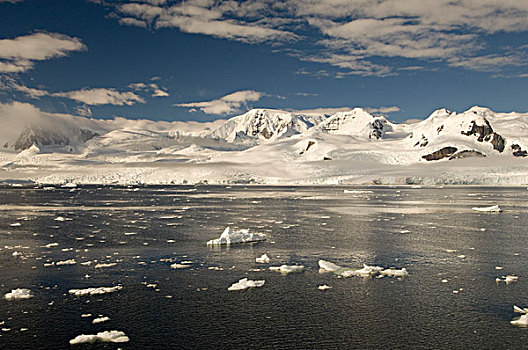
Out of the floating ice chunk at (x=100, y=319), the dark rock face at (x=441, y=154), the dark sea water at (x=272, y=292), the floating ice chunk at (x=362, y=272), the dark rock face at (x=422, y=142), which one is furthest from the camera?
the dark rock face at (x=422, y=142)

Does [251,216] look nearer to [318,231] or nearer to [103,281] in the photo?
[318,231]

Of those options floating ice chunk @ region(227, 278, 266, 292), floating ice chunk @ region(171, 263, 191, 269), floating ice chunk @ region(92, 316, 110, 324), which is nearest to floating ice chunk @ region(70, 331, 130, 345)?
floating ice chunk @ region(92, 316, 110, 324)

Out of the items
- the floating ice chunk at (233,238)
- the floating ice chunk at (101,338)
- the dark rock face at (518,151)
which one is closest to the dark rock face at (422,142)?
the dark rock face at (518,151)

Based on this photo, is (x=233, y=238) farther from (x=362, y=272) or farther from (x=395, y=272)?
(x=395, y=272)

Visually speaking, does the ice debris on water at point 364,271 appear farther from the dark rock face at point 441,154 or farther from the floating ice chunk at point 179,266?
the dark rock face at point 441,154

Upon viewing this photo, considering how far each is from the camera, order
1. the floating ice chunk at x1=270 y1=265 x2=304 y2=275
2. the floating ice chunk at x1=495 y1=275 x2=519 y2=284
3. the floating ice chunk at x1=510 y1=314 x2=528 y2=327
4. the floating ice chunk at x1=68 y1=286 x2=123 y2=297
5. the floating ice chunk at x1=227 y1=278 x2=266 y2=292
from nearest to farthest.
→ the floating ice chunk at x1=510 y1=314 x2=528 y2=327
the floating ice chunk at x1=68 y1=286 x2=123 y2=297
the floating ice chunk at x1=227 y1=278 x2=266 y2=292
the floating ice chunk at x1=495 y1=275 x2=519 y2=284
the floating ice chunk at x1=270 y1=265 x2=304 y2=275

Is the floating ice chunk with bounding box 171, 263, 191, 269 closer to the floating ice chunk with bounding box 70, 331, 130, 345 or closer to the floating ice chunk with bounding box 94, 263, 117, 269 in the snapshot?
the floating ice chunk with bounding box 94, 263, 117, 269
